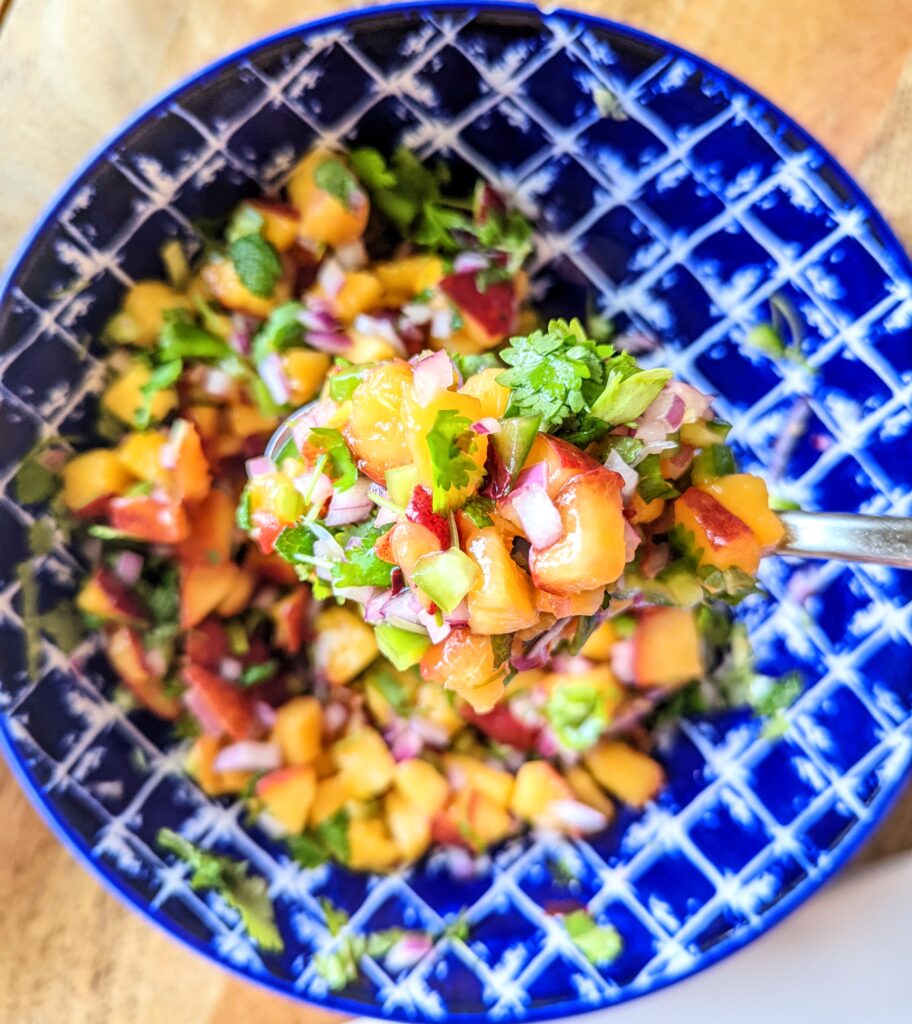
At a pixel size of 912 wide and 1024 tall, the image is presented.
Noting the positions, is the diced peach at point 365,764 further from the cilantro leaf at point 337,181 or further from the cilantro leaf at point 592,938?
the cilantro leaf at point 337,181

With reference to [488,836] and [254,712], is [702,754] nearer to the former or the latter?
[488,836]

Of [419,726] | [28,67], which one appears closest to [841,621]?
[419,726]

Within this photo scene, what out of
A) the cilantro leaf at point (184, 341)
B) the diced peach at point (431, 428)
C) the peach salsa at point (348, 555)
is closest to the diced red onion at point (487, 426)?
the diced peach at point (431, 428)

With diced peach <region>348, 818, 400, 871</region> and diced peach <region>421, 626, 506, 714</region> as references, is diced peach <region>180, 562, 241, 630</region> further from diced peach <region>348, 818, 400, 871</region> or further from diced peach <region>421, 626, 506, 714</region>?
diced peach <region>421, 626, 506, 714</region>

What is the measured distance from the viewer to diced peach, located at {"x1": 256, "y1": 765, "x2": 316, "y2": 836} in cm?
155

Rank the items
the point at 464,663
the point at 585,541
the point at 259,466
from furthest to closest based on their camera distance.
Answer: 1. the point at 259,466
2. the point at 464,663
3. the point at 585,541

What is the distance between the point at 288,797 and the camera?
5.10 feet

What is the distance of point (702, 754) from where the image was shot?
1.59 metres

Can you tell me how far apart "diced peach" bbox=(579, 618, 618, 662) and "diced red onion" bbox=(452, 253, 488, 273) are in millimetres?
565

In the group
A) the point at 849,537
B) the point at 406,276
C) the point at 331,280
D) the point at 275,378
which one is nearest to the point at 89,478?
the point at 275,378

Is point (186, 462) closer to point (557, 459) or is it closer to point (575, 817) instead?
point (557, 459)

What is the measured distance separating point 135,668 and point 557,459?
0.78 m

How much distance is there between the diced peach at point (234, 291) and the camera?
59.1 inches

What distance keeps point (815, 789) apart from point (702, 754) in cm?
18
